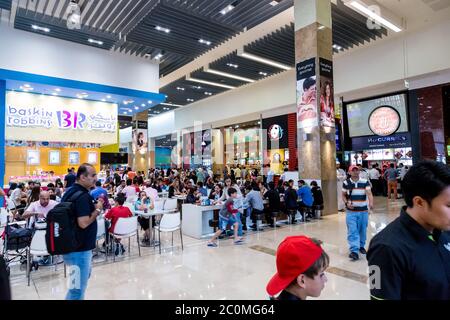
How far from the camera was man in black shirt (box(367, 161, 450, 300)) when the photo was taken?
3.34ft

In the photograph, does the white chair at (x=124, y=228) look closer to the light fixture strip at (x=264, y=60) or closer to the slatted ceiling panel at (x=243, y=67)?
the light fixture strip at (x=264, y=60)

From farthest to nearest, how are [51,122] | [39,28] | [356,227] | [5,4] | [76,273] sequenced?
[51,122], [39,28], [5,4], [356,227], [76,273]

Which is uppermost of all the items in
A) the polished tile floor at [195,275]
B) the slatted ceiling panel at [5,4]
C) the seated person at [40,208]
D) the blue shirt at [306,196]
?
the slatted ceiling panel at [5,4]

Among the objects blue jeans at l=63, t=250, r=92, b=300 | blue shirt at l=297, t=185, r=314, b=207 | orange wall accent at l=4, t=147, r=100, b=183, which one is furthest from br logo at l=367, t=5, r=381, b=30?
orange wall accent at l=4, t=147, r=100, b=183

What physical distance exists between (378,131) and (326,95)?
5.94m

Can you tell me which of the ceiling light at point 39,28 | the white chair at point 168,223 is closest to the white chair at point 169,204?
the white chair at point 168,223

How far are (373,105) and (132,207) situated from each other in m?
11.5

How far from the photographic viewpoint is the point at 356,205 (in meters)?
4.59

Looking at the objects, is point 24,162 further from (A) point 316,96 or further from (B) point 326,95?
(B) point 326,95

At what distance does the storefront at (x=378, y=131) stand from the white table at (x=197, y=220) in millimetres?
9644

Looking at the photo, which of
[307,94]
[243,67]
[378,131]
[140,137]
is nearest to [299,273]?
[307,94]

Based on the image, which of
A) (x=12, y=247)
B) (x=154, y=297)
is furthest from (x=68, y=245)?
(x=12, y=247)

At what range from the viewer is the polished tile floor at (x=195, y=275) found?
11.3 ft

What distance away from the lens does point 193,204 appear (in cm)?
674
